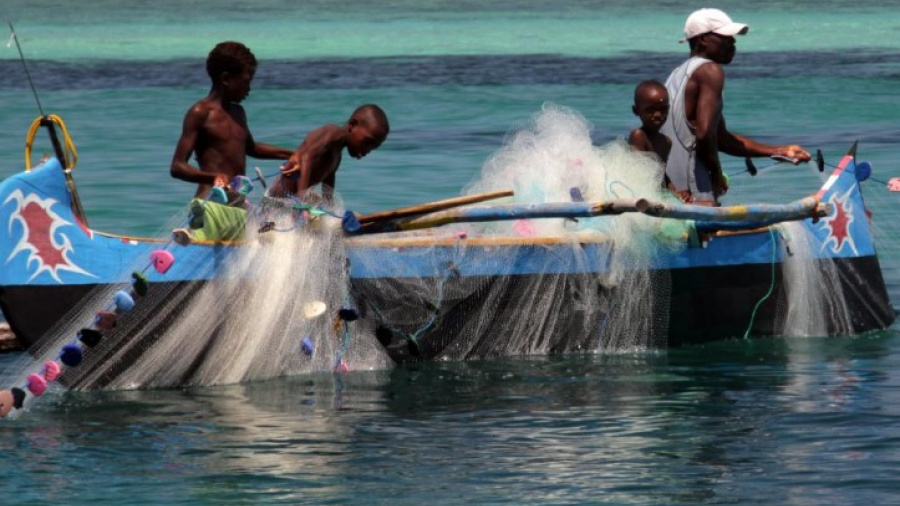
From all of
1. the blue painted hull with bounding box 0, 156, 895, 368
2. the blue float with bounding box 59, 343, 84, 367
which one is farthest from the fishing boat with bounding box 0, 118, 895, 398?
the blue float with bounding box 59, 343, 84, 367

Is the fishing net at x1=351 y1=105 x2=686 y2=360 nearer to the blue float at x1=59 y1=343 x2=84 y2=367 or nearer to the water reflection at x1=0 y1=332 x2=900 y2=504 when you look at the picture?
the water reflection at x1=0 y1=332 x2=900 y2=504

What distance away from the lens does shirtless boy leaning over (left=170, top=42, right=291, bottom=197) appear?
9.38m

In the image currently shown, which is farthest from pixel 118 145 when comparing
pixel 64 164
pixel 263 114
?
pixel 64 164

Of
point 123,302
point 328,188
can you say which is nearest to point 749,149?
point 328,188

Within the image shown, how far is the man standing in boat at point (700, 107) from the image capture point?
10.2m

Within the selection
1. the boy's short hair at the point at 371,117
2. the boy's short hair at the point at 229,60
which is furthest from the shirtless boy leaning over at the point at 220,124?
the boy's short hair at the point at 371,117

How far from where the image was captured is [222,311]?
9133 millimetres

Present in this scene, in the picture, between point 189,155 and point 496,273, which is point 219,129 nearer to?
point 189,155

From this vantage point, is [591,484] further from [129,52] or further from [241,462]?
[129,52]

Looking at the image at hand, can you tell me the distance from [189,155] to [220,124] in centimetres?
27

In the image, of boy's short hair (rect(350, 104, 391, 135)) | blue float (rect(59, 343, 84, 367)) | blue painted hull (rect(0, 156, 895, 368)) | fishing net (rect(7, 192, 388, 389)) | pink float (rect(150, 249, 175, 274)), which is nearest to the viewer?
blue float (rect(59, 343, 84, 367))

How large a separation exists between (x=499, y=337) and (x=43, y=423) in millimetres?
2655

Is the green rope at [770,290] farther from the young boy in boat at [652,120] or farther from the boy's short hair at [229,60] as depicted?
the boy's short hair at [229,60]

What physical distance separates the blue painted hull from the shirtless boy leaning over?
617 millimetres
